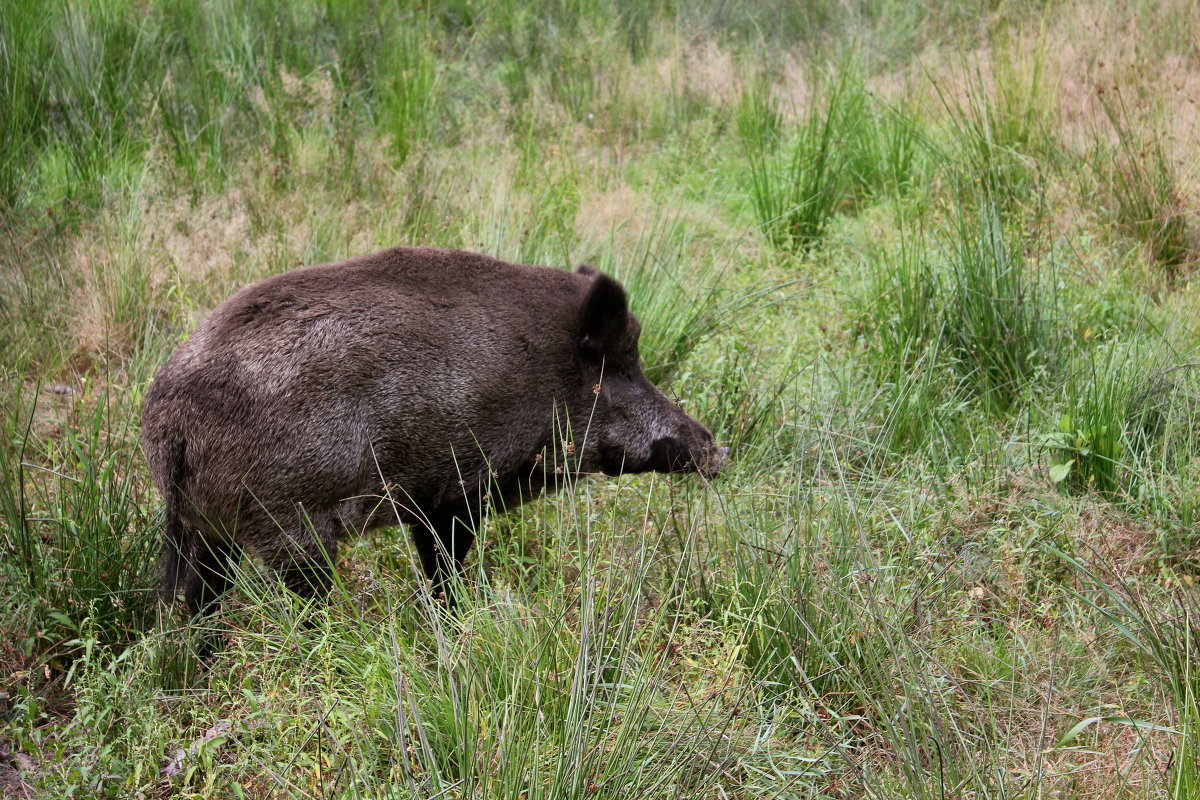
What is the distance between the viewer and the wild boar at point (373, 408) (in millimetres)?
3422

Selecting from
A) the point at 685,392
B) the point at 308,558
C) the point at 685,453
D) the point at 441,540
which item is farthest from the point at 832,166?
the point at 308,558

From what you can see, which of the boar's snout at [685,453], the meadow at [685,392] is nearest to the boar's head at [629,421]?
the boar's snout at [685,453]

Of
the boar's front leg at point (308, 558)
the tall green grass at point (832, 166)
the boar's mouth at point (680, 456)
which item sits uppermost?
the tall green grass at point (832, 166)

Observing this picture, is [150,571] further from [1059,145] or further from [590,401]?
[1059,145]

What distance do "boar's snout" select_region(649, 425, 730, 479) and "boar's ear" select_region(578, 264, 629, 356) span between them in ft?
1.55

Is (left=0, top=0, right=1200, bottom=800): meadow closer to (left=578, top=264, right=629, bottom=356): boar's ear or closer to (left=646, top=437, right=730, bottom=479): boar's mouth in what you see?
(left=646, top=437, right=730, bottom=479): boar's mouth

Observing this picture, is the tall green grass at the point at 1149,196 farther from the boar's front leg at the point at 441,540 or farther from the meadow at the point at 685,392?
the boar's front leg at the point at 441,540

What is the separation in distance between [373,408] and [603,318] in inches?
40.8

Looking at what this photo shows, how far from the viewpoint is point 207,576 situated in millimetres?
3760

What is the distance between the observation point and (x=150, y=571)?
388 centimetres

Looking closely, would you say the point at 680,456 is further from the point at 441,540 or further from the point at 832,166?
the point at 832,166

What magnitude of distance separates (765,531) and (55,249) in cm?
453

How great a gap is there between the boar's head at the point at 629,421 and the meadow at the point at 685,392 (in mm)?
150

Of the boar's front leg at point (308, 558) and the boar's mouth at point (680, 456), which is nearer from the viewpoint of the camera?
the boar's front leg at point (308, 558)
